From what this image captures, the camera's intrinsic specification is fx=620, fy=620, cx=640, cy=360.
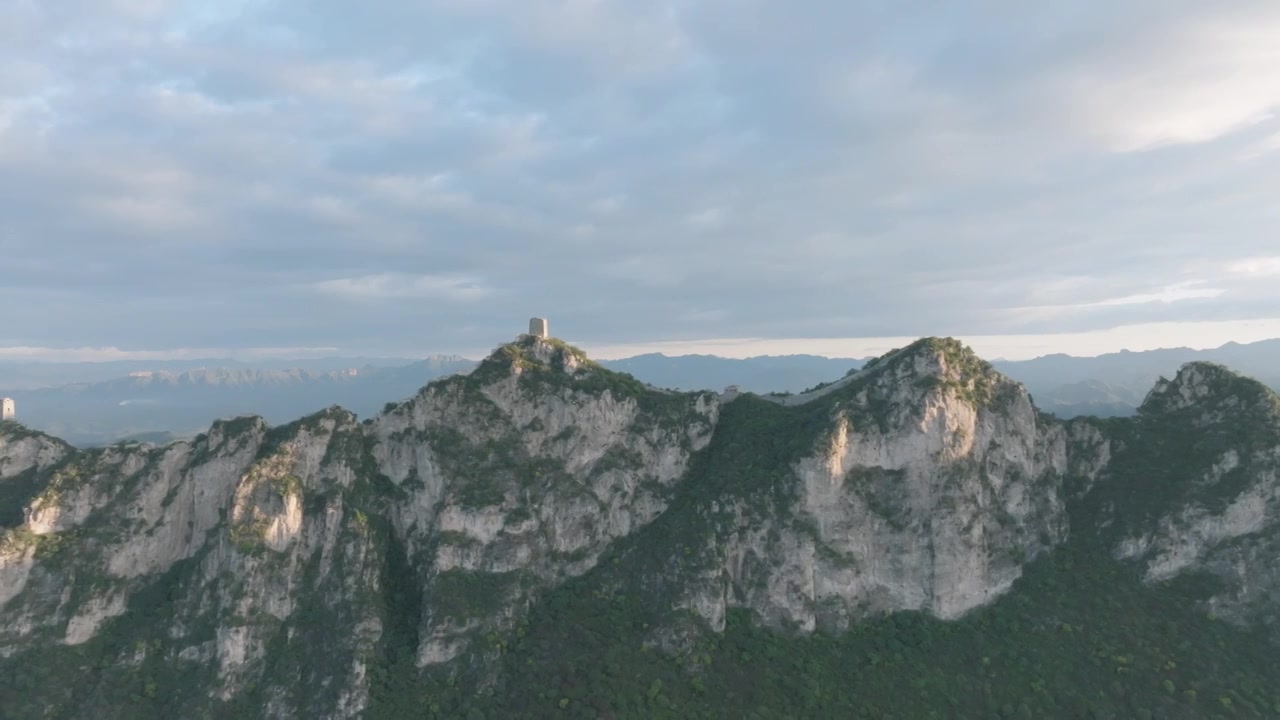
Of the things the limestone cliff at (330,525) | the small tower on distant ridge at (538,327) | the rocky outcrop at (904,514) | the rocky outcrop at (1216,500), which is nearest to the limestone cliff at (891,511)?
the rocky outcrop at (904,514)

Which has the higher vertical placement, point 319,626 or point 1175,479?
point 1175,479

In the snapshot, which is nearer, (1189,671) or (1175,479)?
(1189,671)

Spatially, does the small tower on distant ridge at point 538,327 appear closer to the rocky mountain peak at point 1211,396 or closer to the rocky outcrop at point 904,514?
the rocky outcrop at point 904,514

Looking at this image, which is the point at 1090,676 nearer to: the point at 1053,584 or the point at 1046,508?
the point at 1053,584

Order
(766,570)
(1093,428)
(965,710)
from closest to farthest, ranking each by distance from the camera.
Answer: (965,710), (766,570), (1093,428)

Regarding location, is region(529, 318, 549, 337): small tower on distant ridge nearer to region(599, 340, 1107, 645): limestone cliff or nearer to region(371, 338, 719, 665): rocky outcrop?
region(371, 338, 719, 665): rocky outcrop

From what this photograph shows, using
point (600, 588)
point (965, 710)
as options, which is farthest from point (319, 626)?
point (965, 710)

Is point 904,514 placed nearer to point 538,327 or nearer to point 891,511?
point 891,511

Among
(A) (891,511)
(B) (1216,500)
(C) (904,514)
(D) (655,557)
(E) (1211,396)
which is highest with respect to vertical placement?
(E) (1211,396)

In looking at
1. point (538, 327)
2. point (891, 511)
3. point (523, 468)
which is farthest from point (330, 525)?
point (891, 511)

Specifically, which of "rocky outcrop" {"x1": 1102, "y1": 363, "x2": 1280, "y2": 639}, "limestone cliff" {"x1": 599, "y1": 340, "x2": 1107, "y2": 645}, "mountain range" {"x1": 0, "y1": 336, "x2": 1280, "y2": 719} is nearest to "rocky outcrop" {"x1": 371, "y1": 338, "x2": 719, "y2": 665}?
"mountain range" {"x1": 0, "y1": 336, "x2": 1280, "y2": 719}
